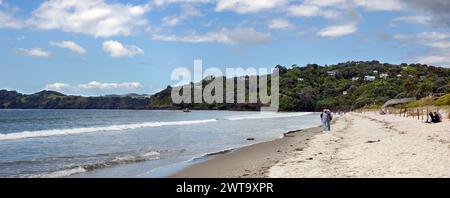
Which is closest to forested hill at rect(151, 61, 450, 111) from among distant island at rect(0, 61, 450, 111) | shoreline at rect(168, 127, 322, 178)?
distant island at rect(0, 61, 450, 111)

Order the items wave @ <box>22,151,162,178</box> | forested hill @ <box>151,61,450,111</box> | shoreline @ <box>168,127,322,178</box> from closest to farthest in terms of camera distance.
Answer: shoreline @ <box>168,127,322,178</box> < wave @ <box>22,151,162,178</box> < forested hill @ <box>151,61,450,111</box>

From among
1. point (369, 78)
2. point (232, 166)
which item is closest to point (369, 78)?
point (369, 78)

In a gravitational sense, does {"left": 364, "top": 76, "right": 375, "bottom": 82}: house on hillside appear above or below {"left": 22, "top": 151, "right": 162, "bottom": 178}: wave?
above

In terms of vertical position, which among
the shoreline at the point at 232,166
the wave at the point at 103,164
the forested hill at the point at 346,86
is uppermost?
the forested hill at the point at 346,86

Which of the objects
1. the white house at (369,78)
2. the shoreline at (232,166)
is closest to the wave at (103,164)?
the shoreline at (232,166)

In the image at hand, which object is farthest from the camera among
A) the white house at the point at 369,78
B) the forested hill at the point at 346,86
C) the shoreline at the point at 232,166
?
the white house at the point at 369,78

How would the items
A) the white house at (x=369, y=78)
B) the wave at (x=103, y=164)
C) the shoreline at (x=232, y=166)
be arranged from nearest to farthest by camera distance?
the shoreline at (x=232, y=166)
the wave at (x=103, y=164)
the white house at (x=369, y=78)

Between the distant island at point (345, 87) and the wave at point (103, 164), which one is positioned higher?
the distant island at point (345, 87)

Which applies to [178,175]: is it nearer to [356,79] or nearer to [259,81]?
[259,81]

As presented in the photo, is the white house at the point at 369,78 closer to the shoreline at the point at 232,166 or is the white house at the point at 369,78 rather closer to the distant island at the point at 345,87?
the distant island at the point at 345,87

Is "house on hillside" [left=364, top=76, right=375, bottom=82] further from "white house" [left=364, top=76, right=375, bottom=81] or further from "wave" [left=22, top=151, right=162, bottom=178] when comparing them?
"wave" [left=22, top=151, right=162, bottom=178]

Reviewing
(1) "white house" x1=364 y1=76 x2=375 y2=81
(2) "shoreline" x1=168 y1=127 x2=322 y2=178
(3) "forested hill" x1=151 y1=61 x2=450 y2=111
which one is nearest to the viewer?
(2) "shoreline" x1=168 y1=127 x2=322 y2=178

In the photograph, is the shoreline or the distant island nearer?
the shoreline

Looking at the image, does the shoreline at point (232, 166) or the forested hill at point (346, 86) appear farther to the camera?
the forested hill at point (346, 86)
